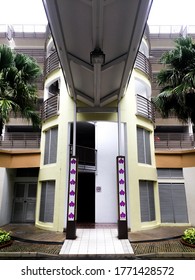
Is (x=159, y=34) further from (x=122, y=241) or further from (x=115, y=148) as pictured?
(x=122, y=241)

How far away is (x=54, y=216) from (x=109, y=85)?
664 cm

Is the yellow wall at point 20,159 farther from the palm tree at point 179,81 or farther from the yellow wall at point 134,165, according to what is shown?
the palm tree at point 179,81

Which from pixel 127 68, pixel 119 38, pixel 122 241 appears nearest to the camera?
pixel 119 38

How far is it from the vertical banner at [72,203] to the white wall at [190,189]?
668cm

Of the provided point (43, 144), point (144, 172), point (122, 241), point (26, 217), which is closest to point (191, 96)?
point (144, 172)

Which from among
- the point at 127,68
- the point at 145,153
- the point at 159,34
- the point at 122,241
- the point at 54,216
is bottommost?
the point at 122,241

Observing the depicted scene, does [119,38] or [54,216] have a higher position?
[119,38]

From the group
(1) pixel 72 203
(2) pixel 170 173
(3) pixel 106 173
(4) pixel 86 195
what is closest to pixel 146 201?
(2) pixel 170 173

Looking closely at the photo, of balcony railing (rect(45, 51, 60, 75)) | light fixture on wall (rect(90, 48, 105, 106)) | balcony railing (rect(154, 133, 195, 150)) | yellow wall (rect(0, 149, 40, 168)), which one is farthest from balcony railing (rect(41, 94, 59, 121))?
balcony railing (rect(154, 133, 195, 150))

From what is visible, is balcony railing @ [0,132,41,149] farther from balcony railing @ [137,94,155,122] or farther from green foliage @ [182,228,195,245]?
green foliage @ [182,228,195,245]

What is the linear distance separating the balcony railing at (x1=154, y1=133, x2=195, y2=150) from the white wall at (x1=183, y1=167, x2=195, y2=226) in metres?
5.24

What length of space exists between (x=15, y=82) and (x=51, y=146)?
3778mm

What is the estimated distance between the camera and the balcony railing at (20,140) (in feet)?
52.1

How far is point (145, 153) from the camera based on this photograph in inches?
443
